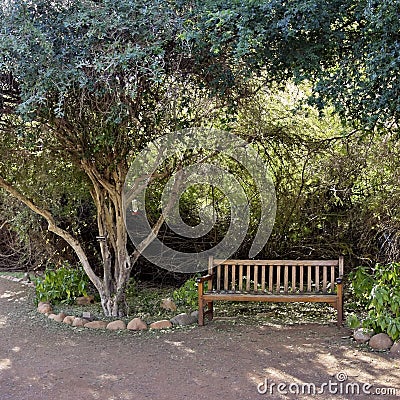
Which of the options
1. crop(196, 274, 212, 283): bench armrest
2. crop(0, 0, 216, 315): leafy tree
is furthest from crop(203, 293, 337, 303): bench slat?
crop(0, 0, 216, 315): leafy tree

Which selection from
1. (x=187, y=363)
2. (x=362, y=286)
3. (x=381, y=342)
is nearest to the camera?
(x=187, y=363)

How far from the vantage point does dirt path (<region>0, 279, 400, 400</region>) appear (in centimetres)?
386

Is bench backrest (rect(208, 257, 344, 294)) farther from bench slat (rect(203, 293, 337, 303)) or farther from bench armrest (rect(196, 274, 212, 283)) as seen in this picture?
bench slat (rect(203, 293, 337, 303))

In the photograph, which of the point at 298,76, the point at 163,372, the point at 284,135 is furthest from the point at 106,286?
the point at 298,76

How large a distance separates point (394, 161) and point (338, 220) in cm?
139

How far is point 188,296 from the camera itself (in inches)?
261

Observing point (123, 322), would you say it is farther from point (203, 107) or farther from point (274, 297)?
point (203, 107)

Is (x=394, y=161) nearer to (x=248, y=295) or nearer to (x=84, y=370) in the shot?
(x=248, y=295)

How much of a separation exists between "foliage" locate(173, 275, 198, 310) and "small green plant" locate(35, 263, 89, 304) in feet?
3.99

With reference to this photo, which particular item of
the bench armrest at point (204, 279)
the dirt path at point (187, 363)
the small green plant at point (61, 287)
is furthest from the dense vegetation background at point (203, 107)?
the dirt path at point (187, 363)

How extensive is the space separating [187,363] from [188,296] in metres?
2.12

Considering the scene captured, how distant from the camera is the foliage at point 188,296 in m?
6.56

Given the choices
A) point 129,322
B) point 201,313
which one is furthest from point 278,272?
point 129,322

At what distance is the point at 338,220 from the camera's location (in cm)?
733
